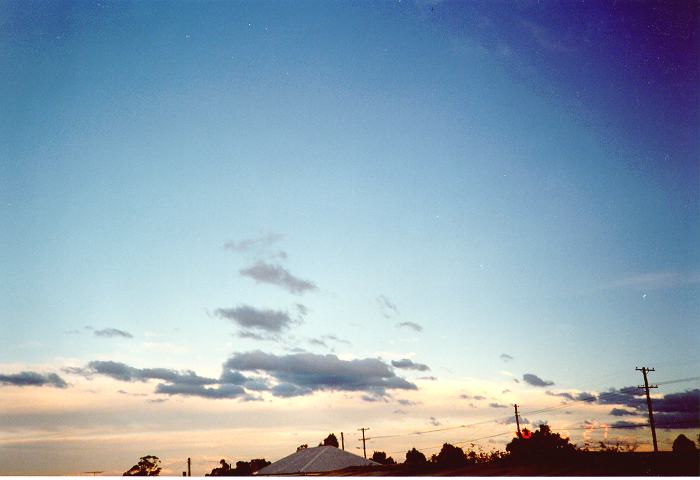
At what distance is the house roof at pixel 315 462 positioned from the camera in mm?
51469

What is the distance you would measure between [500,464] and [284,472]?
30524 millimetres

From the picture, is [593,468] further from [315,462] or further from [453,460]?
[315,462]

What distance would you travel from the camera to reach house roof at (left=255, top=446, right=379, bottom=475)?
5147cm

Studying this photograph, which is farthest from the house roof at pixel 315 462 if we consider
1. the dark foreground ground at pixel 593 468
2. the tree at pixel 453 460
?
the dark foreground ground at pixel 593 468

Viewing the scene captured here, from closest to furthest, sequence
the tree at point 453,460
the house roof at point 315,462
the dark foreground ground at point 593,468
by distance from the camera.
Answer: the dark foreground ground at point 593,468, the tree at point 453,460, the house roof at point 315,462

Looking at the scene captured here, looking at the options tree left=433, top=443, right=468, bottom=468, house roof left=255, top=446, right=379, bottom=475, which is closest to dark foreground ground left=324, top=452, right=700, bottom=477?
tree left=433, top=443, right=468, bottom=468

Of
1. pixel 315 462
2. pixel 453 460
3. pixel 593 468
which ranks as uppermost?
pixel 593 468

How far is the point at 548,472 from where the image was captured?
2208 centimetres

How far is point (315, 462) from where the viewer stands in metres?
53.0

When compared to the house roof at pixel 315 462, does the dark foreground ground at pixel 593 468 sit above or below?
above

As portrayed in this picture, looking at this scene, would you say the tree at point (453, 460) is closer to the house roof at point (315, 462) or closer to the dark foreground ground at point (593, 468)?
the dark foreground ground at point (593, 468)

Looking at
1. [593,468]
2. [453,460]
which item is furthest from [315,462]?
[593,468]

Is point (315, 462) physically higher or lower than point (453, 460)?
lower

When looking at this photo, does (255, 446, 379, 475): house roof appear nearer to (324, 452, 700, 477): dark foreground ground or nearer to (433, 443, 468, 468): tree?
(433, 443, 468, 468): tree
